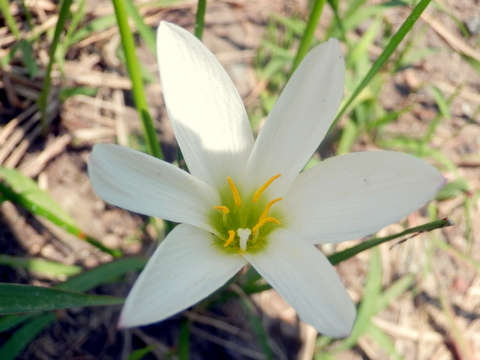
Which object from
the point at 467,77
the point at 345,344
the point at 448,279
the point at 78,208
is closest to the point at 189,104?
the point at 78,208

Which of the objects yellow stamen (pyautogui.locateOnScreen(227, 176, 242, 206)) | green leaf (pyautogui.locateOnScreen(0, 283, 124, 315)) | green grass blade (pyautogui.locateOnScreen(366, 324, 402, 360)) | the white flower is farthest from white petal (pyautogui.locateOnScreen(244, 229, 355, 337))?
green grass blade (pyautogui.locateOnScreen(366, 324, 402, 360))

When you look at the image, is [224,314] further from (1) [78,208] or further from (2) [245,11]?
(2) [245,11]

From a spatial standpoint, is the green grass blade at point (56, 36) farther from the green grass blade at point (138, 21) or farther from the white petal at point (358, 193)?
the white petal at point (358, 193)

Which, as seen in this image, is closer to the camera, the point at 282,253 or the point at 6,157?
the point at 282,253

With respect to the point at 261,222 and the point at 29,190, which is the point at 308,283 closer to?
the point at 261,222

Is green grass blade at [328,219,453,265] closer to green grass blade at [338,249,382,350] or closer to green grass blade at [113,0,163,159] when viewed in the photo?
green grass blade at [113,0,163,159]

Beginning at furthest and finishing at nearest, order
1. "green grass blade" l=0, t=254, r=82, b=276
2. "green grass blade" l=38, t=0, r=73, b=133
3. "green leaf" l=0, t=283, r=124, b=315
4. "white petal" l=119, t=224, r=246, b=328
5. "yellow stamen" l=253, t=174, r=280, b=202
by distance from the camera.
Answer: "green grass blade" l=0, t=254, r=82, b=276, "green grass blade" l=38, t=0, r=73, b=133, "yellow stamen" l=253, t=174, r=280, b=202, "green leaf" l=0, t=283, r=124, b=315, "white petal" l=119, t=224, r=246, b=328
